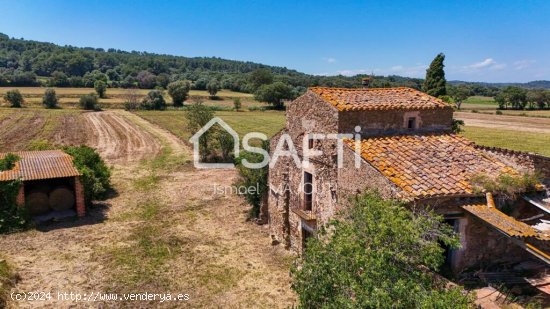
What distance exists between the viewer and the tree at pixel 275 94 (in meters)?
90.5

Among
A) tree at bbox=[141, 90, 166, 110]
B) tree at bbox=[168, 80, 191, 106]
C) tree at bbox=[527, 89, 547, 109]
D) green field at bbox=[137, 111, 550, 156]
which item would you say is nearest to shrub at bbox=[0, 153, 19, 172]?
green field at bbox=[137, 111, 550, 156]

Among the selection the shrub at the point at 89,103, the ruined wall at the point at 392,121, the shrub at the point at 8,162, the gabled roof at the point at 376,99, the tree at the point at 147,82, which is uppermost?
the tree at the point at 147,82

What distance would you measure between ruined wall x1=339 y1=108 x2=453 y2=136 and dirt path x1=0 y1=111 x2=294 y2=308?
6.44 m

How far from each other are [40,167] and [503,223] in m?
20.8

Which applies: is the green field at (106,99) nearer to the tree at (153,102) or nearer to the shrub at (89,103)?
the shrub at (89,103)

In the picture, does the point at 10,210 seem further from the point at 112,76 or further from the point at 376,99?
the point at 112,76

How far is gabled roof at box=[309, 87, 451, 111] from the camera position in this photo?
12969 millimetres

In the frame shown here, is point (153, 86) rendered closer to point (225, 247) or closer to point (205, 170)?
point (205, 170)

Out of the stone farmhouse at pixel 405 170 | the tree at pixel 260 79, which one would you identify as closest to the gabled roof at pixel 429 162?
the stone farmhouse at pixel 405 170

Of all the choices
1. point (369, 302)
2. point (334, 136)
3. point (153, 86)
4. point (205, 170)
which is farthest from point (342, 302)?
point (153, 86)

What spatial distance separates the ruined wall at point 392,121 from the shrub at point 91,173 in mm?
15136

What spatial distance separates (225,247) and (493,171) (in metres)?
11.2

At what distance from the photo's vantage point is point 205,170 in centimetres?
3162

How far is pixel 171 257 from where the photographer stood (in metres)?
15.8
